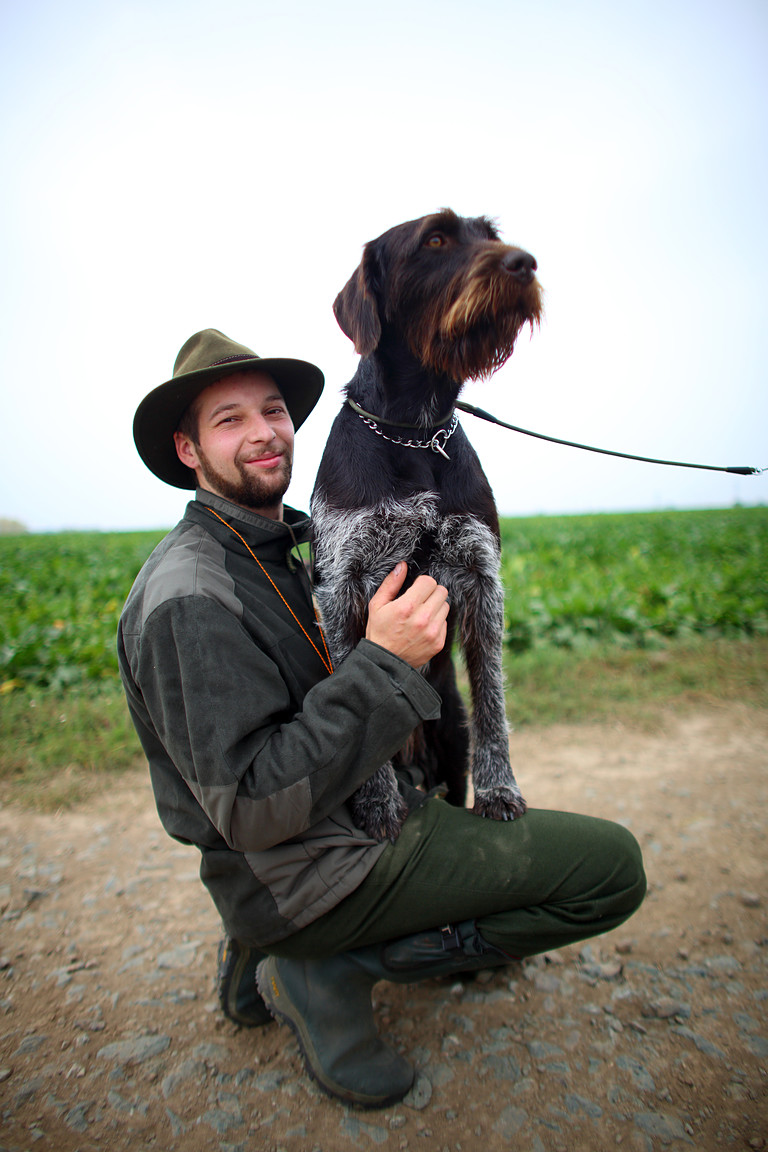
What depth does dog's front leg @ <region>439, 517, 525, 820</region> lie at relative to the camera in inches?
98.3

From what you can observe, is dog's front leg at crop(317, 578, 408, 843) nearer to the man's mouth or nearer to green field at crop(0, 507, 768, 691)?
the man's mouth

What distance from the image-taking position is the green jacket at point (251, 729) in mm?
1879

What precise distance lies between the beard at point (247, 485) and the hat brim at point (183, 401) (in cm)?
18

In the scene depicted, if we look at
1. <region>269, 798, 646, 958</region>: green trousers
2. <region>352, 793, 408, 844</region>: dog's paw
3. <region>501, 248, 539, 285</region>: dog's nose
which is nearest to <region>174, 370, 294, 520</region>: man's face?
<region>501, 248, 539, 285</region>: dog's nose

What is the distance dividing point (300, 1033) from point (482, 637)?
1548mm

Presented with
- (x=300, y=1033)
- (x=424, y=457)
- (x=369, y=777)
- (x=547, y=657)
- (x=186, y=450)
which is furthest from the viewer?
(x=547, y=657)

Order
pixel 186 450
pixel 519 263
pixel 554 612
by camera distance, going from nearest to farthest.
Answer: pixel 519 263 < pixel 186 450 < pixel 554 612

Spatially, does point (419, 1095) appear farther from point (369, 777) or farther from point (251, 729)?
point (251, 729)

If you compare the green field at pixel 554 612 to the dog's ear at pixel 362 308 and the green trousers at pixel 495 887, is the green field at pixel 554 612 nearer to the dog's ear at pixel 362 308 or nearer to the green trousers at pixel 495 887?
the green trousers at pixel 495 887

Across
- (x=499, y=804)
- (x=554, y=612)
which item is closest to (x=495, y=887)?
(x=499, y=804)

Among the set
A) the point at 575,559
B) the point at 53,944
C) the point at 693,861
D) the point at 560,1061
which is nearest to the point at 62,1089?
the point at 53,944

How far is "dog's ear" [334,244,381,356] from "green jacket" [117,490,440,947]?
0.95 metres

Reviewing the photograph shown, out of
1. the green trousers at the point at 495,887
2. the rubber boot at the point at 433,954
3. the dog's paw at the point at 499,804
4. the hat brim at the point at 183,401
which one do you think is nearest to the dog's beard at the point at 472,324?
the hat brim at the point at 183,401

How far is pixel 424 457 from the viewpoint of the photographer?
→ 2463 mm
